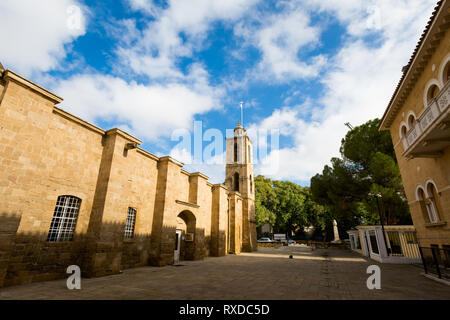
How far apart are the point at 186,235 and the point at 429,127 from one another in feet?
53.5

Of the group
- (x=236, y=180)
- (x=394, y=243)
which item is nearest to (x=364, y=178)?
(x=394, y=243)

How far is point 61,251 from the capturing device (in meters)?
9.09

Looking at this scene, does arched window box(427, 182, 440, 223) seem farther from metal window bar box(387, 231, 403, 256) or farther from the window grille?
metal window bar box(387, 231, 403, 256)

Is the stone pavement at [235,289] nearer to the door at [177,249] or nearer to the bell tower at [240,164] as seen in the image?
the door at [177,249]

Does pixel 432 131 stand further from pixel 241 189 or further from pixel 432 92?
pixel 241 189

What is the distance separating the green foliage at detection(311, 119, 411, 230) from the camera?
55.8ft

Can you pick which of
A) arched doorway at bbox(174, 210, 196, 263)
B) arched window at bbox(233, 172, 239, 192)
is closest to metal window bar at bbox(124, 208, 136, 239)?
arched doorway at bbox(174, 210, 196, 263)

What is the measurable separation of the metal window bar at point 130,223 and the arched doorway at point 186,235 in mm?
4499

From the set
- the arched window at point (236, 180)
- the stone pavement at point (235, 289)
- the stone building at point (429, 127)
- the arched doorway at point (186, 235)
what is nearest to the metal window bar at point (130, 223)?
the stone pavement at point (235, 289)

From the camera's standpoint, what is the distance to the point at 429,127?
8.29 metres

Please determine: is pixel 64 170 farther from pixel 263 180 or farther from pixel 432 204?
pixel 263 180

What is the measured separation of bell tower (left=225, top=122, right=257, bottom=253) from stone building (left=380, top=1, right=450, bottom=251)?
16.4 m

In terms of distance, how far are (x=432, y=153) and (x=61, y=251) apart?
17561mm

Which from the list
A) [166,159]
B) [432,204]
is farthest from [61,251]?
[432,204]
